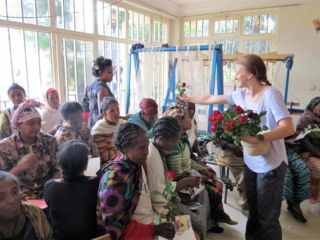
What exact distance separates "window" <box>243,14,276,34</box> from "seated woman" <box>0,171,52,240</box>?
5.56 m

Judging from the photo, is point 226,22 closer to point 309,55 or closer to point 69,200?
point 309,55

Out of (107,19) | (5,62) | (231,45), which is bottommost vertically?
(5,62)

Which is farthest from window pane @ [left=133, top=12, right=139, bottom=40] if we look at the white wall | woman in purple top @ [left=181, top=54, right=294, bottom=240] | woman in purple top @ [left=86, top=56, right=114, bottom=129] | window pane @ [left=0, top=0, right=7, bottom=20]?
woman in purple top @ [left=181, top=54, right=294, bottom=240]

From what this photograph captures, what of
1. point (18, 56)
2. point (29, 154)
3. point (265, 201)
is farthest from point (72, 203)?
point (18, 56)

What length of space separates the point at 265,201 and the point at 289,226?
973 mm

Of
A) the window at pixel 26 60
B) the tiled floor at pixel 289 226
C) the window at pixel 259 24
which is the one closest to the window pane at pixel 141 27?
the window at pixel 259 24

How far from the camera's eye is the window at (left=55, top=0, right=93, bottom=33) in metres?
3.47

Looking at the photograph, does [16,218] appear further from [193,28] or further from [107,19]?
[193,28]

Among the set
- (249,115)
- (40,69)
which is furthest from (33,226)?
(40,69)

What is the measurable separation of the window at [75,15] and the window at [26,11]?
0.20 meters

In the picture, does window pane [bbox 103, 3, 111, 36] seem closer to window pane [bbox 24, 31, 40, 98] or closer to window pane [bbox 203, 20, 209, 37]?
window pane [bbox 24, 31, 40, 98]

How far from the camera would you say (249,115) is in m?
1.42

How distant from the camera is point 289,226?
7.52 ft

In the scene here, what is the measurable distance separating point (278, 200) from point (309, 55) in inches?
172
